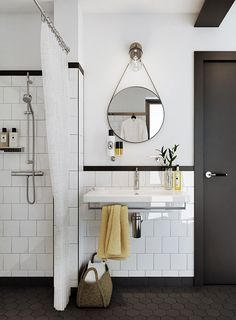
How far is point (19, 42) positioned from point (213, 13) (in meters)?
1.78

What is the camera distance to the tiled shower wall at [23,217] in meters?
3.00

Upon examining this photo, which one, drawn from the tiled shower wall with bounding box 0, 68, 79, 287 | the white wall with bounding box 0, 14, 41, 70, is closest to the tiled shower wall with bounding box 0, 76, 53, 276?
the tiled shower wall with bounding box 0, 68, 79, 287

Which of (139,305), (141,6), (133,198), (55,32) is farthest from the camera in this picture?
(141,6)

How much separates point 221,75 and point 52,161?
5.98 feet

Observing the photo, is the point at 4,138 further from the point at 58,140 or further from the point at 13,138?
the point at 58,140

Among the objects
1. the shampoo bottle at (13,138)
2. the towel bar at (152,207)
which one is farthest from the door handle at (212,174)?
the shampoo bottle at (13,138)

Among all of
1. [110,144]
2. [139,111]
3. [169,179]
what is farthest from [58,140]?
[169,179]

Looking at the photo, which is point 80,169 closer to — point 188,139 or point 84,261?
point 84,261

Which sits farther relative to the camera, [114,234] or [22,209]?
[22,209]

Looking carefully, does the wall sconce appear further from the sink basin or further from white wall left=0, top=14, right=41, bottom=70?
the sink basin

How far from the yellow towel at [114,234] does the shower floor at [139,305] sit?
0.42 m

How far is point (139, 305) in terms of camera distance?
2.61 metres

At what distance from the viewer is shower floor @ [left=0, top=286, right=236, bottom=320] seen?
244cm

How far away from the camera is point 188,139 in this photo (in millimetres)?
3006
